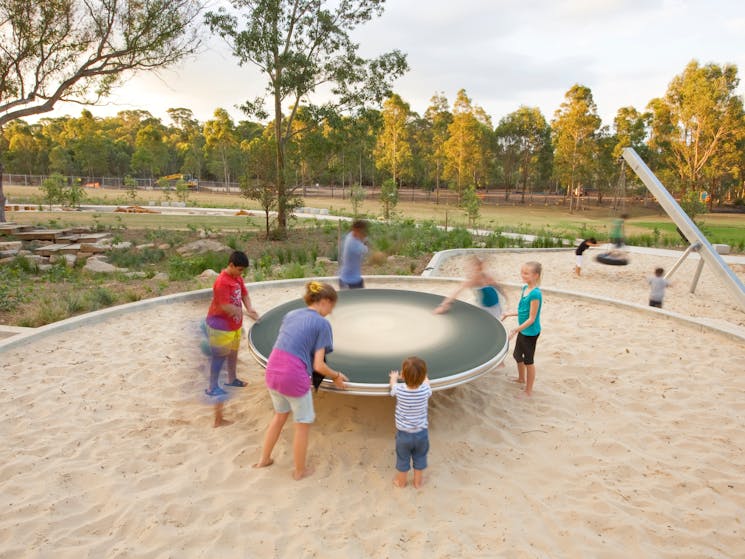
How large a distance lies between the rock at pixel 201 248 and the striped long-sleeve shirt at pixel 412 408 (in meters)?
12.1

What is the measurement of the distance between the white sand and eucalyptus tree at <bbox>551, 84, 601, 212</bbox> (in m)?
40.8

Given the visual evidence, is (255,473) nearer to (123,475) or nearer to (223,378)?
(123,475)

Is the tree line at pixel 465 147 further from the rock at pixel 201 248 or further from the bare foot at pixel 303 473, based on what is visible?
the bare foot at pixel 303 473

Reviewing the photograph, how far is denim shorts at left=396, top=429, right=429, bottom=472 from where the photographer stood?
11.6ft

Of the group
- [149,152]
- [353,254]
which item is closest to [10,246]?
[353,254]

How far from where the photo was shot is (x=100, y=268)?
1205 centimetres

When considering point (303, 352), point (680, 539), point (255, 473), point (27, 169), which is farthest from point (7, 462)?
point (27, 169)

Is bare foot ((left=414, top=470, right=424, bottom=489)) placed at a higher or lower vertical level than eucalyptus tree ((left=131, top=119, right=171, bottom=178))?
lower

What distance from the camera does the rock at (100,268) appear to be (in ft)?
38.8

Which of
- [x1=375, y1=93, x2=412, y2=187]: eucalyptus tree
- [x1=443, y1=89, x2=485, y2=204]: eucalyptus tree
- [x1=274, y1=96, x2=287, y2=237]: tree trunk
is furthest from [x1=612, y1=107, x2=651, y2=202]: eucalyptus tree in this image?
[x1=274, y1=96, x2=287, y2=237]: tree trunk

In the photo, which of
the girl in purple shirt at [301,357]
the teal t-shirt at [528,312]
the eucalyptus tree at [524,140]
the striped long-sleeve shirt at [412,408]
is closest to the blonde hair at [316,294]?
the girl in purple shirt at [301,357]

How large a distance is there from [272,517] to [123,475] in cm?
138

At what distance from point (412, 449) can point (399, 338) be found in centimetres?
185

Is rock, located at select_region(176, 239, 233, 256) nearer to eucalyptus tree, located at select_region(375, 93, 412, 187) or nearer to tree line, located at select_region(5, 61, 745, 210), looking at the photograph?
tree line, located at select_region(5, 61, 745, 210)
